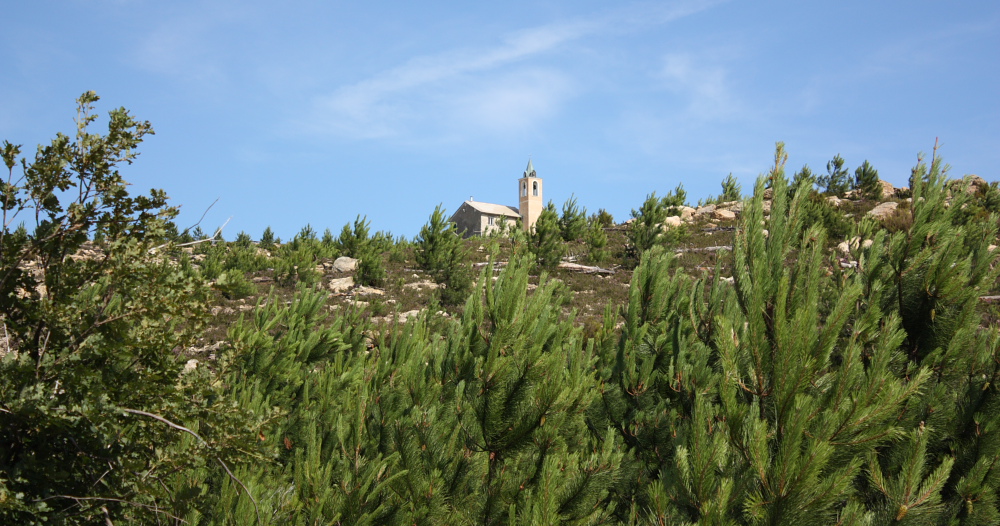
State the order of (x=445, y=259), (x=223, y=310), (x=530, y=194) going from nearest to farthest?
1. (x=223, y=310)
2. (x=445, y=259)
3. (x=530, y=194)

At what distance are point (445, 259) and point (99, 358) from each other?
50.2 feet

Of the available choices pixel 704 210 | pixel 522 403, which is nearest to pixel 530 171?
pixel 704 210

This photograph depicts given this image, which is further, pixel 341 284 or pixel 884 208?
pixel 884 208

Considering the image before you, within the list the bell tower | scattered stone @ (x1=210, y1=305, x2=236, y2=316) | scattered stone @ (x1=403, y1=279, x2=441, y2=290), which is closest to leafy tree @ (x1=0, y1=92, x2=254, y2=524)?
scattered stone @ (x1=210, y1=305, x2=236, y2=316)

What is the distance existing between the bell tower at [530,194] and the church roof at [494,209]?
131 cm

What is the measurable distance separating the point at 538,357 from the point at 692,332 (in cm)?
203

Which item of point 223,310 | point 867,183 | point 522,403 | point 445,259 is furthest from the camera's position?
point 867,183

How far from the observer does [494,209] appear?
230ft

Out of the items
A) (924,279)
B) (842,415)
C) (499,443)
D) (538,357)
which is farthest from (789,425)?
(924,279)

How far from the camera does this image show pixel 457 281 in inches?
675

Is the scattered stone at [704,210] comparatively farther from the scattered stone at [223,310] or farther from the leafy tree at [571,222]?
the scattered stone at [223,310]

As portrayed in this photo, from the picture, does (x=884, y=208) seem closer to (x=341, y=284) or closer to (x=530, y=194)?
(x=341, y=284)

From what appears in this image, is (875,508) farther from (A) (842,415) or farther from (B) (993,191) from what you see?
(B) (993,191)

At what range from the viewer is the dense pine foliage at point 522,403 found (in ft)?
8.63
